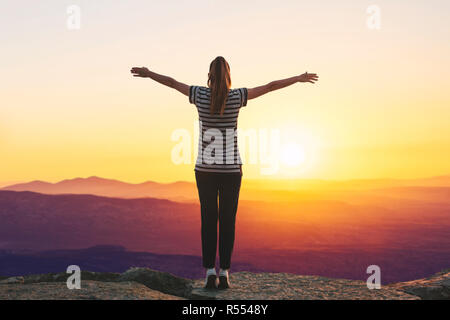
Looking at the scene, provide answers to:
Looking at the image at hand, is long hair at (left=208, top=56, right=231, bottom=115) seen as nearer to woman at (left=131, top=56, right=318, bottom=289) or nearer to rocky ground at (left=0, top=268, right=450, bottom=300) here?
woman at (left=131, top=56, right=318, bottom=289)

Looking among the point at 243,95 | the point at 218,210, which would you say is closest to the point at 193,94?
the point at 243,95

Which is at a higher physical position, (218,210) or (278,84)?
(278,84)

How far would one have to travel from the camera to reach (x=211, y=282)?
19.1 feet

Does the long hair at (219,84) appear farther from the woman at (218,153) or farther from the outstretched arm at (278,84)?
the outstretched arm at (278,84)

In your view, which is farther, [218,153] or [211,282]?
[211,282]

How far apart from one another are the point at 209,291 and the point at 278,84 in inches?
103

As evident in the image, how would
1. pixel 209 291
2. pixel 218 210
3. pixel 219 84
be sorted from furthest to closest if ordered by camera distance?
pixel 209 291 < pixel 218 210 < pixel 219 84

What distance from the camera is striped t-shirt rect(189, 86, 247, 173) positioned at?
5312 mm

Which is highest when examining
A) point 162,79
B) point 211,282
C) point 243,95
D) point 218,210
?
point 162,79

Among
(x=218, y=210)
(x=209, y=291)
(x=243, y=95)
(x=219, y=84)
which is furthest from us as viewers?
(x=209, y=291)

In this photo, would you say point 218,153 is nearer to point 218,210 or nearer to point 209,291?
point 218,210

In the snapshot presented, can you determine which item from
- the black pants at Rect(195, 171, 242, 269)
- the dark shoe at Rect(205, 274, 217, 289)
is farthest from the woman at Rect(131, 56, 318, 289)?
the dark shoe at Rect(205, 274, 217, 289)
